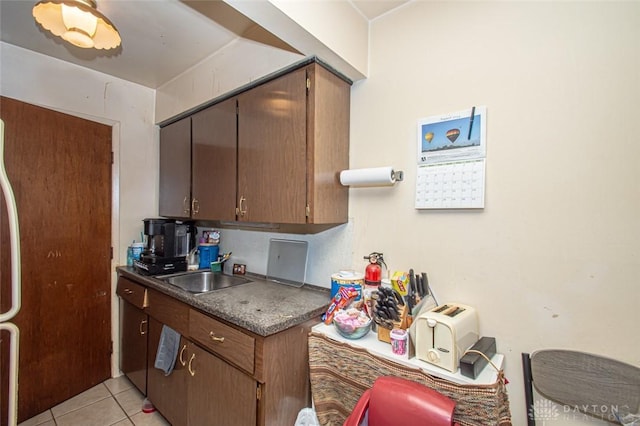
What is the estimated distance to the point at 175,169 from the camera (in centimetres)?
246

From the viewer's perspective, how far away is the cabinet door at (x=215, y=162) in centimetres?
191

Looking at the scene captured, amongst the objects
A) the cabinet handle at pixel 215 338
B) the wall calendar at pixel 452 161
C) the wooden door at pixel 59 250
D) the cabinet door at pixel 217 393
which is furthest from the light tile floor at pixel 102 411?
the wall calendar at pixel 452 161

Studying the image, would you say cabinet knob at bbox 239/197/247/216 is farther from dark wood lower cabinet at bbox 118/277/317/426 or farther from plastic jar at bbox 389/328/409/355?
plastic jar at bbox 389/328/409/355

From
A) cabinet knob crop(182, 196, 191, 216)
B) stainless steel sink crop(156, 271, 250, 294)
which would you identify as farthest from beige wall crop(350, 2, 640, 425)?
cabinet knob crop(182, 196, 191, 216)

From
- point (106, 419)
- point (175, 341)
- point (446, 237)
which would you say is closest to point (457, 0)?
point (446, 237)

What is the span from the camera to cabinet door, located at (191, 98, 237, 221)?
1905 mm

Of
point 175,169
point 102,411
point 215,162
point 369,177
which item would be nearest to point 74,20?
point 215,162

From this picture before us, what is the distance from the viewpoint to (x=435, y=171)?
4.60 feet

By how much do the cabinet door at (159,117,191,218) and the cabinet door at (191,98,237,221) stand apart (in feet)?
0.35

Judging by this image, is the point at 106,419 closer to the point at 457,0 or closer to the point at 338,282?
the point at 338,282

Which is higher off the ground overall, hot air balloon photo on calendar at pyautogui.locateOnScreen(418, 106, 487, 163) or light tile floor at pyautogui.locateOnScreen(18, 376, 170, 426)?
hot air balloon photo on calendar at pyautogui.locateOnScreen(418, 106, 487, 163)

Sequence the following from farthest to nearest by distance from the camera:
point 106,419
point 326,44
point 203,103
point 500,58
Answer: point 203,103 < point 106,419 < point 326,44 < point 500,58

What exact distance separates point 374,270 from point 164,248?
1722mm

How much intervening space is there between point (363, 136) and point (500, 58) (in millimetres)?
718
